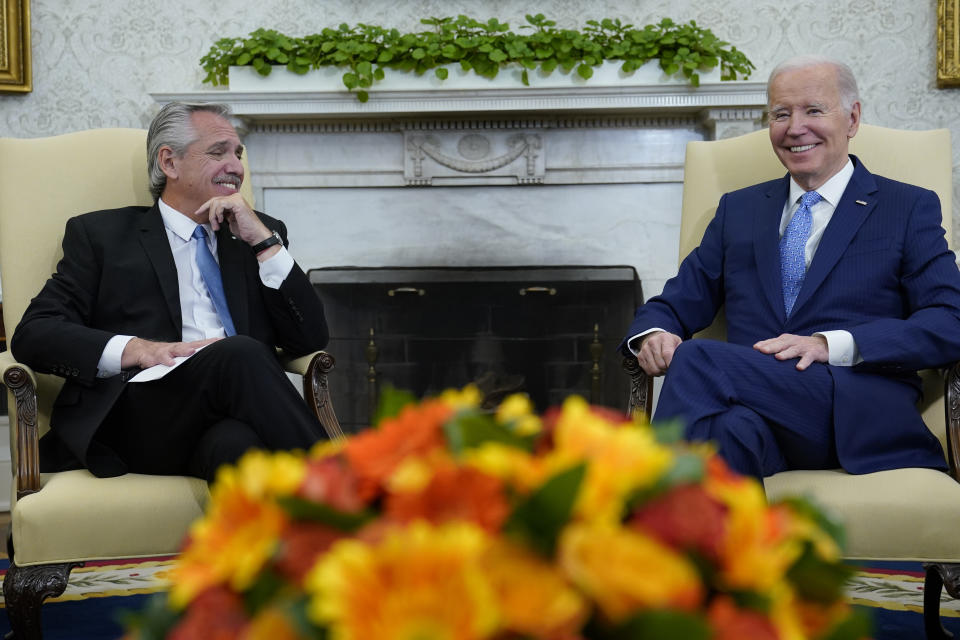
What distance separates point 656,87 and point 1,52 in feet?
8.13

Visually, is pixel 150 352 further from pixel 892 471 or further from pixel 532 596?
pixel 532 596

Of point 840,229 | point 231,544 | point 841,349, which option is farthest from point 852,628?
point 840,229

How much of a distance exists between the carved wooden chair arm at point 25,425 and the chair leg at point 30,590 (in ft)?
0.51

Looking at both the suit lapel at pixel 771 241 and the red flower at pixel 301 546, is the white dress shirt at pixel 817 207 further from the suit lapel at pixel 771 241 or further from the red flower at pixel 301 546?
the red flower at pixel 301 546

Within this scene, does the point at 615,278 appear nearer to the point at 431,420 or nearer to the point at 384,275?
the point at 384,275

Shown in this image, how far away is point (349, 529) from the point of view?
0.59 metres

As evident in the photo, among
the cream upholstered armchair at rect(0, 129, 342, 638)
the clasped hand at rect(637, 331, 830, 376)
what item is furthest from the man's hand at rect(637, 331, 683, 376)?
the cream upholstered armchair at rect(0, 129, 342, 638)

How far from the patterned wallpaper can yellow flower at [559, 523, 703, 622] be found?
347 centimetres

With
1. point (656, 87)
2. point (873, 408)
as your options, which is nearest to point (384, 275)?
point (656, 87)

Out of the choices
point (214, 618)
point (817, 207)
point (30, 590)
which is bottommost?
point (30, 590)

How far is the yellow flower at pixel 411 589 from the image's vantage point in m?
0.49

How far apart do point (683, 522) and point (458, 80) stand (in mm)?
3063

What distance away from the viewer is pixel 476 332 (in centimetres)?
374

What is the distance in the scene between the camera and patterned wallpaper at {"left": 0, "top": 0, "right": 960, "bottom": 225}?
370cm
